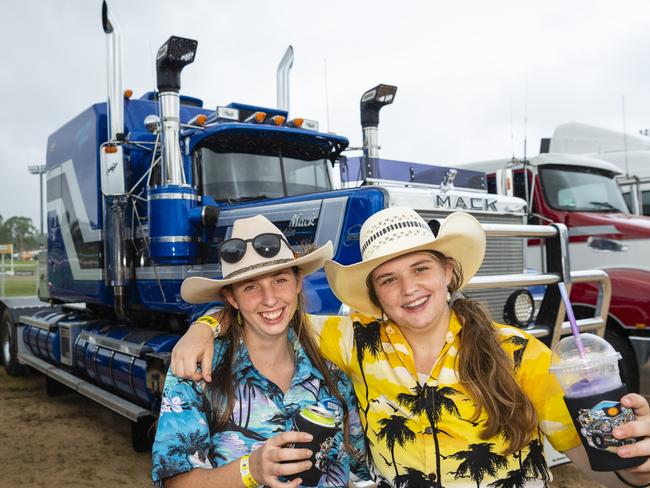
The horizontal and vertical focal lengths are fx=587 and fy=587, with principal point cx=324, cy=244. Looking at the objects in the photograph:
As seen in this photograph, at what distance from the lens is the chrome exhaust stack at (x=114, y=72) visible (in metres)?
4.86

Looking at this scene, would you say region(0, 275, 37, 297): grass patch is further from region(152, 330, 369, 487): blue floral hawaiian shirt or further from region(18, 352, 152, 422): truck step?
region(152, 330, 369, 487): blue floral hawaiian shirt

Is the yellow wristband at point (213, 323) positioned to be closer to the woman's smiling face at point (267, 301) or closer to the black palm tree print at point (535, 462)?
the woman's smiling face at point (267, 301)

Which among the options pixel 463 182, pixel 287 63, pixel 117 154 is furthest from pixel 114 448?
pixel 287 63

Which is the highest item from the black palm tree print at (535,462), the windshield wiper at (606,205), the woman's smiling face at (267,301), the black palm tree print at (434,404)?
the windshield wiper at (606,205)

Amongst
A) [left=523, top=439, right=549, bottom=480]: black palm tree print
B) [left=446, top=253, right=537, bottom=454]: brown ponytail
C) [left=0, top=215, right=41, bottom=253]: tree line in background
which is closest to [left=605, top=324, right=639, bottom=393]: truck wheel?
[left=523, top=439, right=549, bottom=480]: black palm tree print

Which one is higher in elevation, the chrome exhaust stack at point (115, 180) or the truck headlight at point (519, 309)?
the chrome exhaust stack at point (115, 180)

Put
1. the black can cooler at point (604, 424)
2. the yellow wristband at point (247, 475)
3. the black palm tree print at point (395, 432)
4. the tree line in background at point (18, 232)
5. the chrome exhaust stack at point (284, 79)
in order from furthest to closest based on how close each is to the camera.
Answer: the tree line in background at point (18, 232), the chrome exhaust stack at point (284, 79), the black palm tree print at point (395, 432), the yellow wristband at point (247, 475), the black can cooler at point (604, 424)

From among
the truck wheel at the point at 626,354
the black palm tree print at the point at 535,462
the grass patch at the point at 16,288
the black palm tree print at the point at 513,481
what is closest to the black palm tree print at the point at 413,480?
the black palm tree print at the point at 513,481

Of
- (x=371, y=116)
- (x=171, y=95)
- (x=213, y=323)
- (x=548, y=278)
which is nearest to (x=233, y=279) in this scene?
(x=213, y=323)

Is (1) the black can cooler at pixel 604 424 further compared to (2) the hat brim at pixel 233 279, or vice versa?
(2) the hat brim at pixel 233 279

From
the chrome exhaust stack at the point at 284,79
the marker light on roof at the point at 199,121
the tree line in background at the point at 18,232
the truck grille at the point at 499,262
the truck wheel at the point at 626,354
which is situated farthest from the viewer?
the tree line in background at the point at 18,232

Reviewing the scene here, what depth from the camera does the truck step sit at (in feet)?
15.2

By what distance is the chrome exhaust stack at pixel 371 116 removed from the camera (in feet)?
19.2

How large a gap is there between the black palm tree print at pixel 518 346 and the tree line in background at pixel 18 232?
84263 mm
